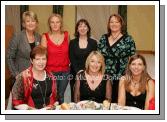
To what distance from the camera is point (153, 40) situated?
3.01 m

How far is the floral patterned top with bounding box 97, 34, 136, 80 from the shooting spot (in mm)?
3027

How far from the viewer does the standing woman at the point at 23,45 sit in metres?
3.03

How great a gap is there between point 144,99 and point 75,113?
1.56 feet

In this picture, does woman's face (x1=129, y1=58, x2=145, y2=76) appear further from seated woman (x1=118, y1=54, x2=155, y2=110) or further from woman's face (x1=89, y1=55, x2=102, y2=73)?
woman's face (x1=89, y1=55, x2=102, y2=73)

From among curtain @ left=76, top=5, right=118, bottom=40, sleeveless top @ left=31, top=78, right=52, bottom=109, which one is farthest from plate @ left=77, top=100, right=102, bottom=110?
curtain @ left=76, top=5, right=118, bottom=40

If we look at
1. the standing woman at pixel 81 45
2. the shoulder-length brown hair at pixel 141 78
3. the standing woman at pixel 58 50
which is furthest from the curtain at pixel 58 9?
the shoulder-length brown hair at pixel 141 78

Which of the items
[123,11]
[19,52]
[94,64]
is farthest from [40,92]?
[123,11]

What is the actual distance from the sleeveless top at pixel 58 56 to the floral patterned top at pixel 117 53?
0.23 meters

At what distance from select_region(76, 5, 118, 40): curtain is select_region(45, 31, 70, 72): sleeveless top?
18cm

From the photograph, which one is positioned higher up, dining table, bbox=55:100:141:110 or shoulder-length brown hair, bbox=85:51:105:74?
shoulder-length brown hair, bbox=85:51:105:74

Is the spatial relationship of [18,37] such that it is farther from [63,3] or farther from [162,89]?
[162,89]

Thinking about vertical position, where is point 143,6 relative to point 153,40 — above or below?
above

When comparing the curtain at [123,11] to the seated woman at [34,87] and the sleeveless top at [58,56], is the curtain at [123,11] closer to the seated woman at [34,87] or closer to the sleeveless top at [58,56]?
the sleeveless top at [58,56]

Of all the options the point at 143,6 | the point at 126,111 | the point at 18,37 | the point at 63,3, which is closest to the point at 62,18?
the point at 63,3
